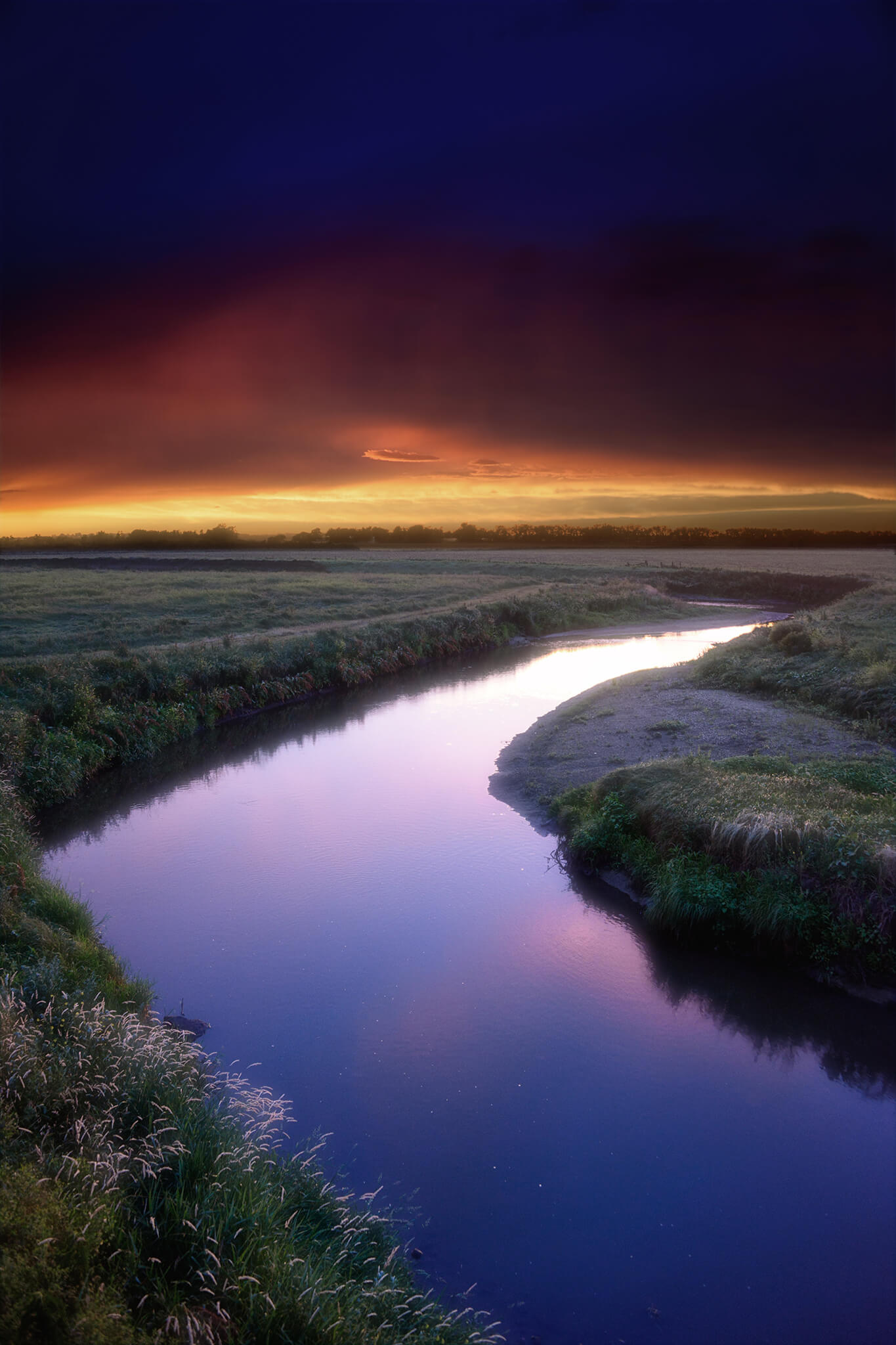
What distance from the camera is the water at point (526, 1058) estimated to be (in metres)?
6.43

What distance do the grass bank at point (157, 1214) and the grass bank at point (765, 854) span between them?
6.67 m

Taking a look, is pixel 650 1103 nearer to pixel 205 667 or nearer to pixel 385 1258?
pixel 385 1258

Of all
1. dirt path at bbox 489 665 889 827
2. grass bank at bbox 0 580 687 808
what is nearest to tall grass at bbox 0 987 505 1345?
dirt path at bbox 489 665 889 827

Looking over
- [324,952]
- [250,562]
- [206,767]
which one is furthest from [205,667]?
[250,562]

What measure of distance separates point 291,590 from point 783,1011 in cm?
4756

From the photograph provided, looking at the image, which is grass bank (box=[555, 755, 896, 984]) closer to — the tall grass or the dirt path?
the dirt path

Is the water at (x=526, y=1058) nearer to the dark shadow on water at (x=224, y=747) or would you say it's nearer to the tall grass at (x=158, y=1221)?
the dark shadow on water at (x=224, y=747)

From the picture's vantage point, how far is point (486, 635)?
144ft

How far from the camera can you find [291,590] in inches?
2133

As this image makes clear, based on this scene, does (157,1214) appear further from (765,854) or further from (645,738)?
(645,738)

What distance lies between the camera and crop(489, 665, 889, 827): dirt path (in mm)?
17922

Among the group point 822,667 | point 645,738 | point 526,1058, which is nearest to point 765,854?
point 526,1058

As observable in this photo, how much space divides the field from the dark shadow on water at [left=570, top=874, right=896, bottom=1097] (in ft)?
75.4

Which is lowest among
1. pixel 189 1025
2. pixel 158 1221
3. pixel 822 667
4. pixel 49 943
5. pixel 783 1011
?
pixel 783 1011
